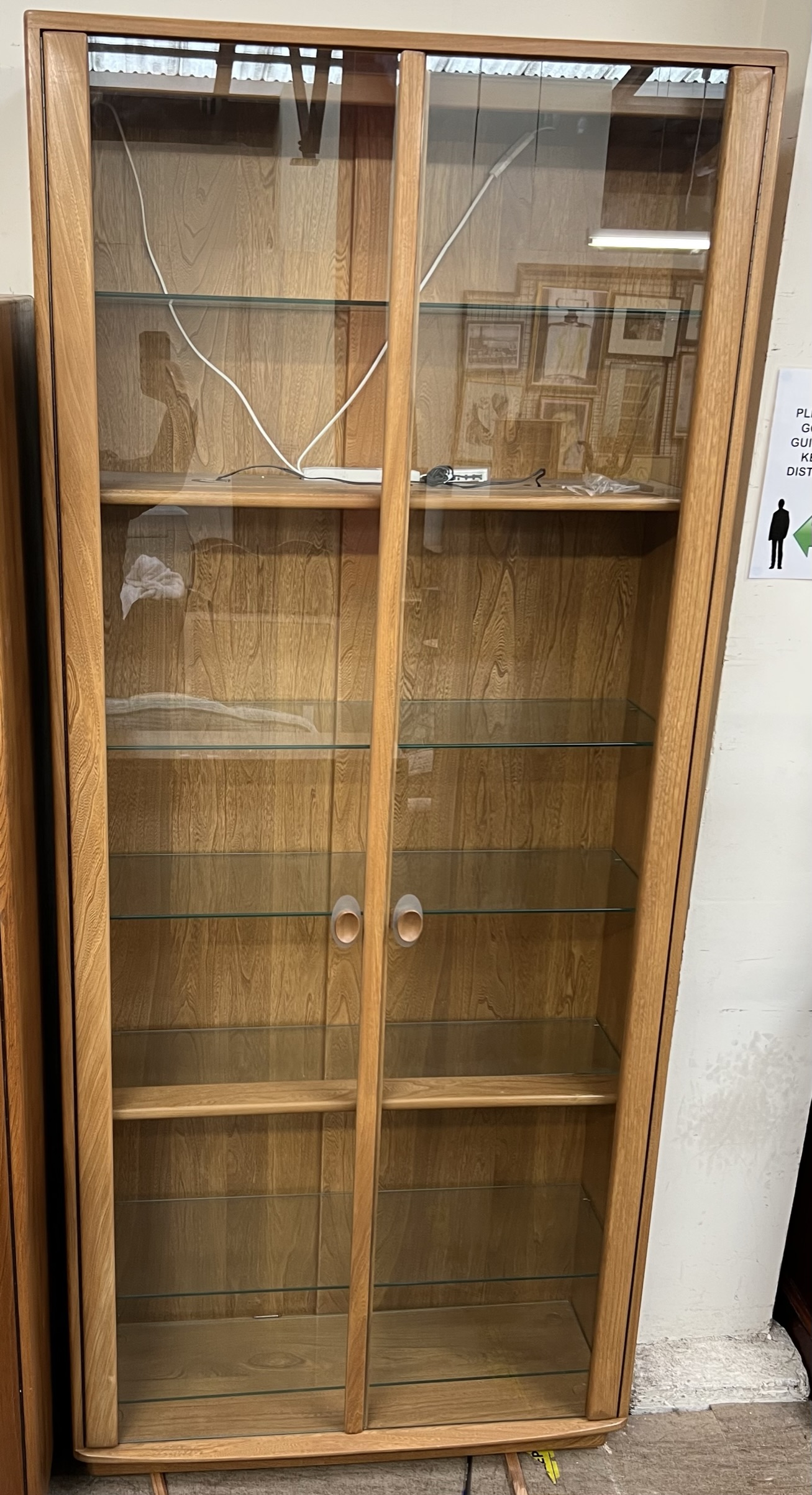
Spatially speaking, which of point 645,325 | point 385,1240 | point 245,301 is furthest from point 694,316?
point 385,1240

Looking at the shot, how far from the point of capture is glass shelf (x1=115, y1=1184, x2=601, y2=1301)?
2092mm

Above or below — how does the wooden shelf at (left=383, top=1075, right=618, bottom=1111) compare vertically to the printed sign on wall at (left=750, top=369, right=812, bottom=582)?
below

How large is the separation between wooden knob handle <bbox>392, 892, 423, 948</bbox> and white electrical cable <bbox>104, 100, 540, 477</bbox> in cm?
72

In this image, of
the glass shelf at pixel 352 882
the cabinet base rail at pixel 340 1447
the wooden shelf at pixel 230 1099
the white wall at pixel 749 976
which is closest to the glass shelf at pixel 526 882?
the glass shelf at pixel 352 882

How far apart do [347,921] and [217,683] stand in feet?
1.39

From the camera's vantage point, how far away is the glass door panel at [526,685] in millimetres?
1671

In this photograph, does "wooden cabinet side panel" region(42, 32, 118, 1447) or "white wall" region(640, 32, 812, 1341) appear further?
"white wall" region(640, 32, 812, 1341)

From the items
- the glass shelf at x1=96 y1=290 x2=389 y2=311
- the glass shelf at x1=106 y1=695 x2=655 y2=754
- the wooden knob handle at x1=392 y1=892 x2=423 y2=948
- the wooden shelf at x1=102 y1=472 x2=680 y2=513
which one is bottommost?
the wooden knob handle at x1=392 y1=892 x2=423 y2=948

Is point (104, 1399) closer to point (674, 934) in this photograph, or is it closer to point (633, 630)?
point (674, 934)

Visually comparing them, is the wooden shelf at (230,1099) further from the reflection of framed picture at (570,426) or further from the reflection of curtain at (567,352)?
the reflection of curtain at (567,352)

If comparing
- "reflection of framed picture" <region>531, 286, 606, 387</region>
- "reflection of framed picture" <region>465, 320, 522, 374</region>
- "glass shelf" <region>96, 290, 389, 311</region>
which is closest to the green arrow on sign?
"reflection of framed picture" <region>531, 286, 606, 387</region>

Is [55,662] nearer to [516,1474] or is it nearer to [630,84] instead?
[630,84]

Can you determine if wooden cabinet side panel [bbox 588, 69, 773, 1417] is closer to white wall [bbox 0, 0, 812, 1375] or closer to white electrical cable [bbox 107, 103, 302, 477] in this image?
white wall [bbox 0, 0, 812, 1375]

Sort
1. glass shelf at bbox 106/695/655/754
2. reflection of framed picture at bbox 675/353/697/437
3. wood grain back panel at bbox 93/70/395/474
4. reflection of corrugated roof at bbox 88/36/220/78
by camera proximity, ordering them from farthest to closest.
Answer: glass shelf at bbox 106/695/655/754 < reflection of framed picture at bbox 675/353/697/437 < wood grain back panel at bbox 93/70/395/474 < reflection of corrugated roof at bbox 88/36/220/78
